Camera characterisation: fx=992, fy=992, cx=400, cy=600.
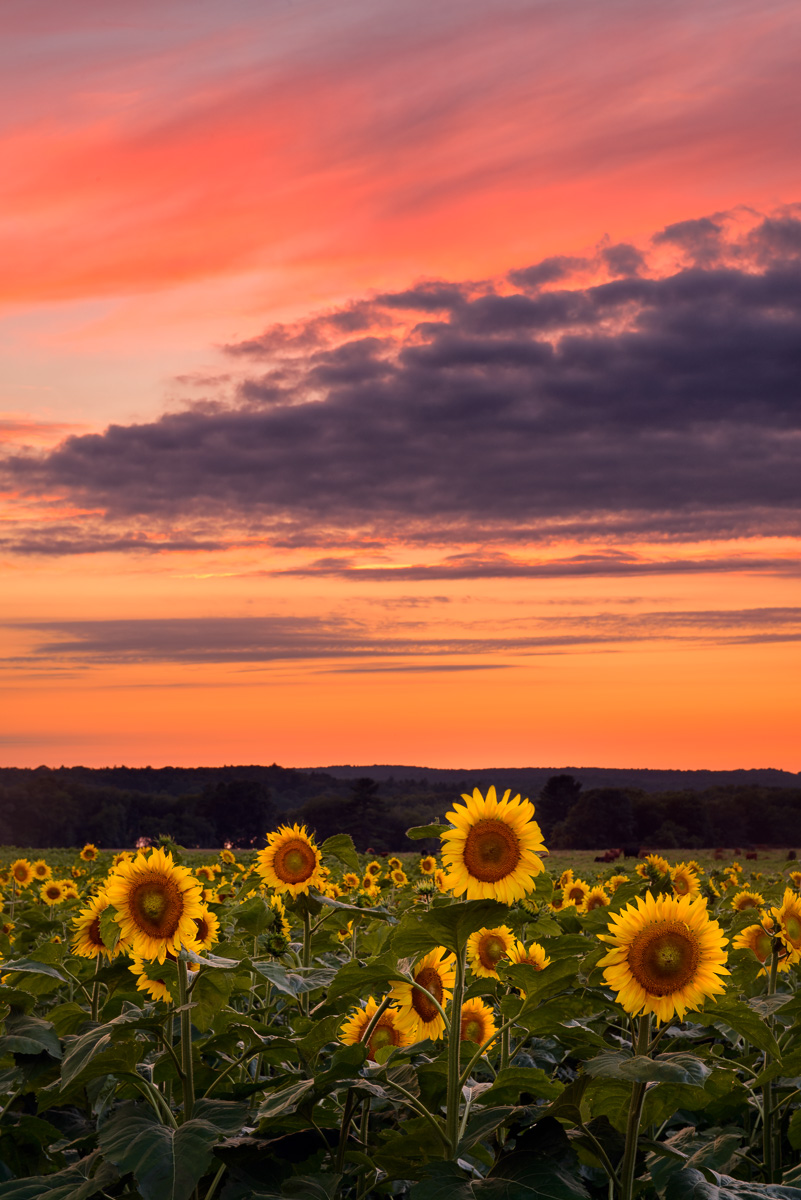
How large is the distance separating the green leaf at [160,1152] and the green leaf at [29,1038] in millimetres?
830

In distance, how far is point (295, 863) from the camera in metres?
8.02

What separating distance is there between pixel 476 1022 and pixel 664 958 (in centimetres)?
190

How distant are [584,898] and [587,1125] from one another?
8168mm

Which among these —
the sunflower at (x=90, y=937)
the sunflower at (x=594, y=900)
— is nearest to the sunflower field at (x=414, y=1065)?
the sunflower at (x=90, y=937)

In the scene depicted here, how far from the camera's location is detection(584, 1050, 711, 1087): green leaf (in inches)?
131

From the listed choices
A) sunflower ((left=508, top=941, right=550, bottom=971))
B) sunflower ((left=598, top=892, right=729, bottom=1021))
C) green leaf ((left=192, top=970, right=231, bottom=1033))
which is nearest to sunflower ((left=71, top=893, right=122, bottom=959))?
green leaf ((left=192, top=970, right=231, bottom=1033))

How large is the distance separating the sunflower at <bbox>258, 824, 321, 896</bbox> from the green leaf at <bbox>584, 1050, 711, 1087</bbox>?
466 centimetres

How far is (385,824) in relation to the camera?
76250 mm

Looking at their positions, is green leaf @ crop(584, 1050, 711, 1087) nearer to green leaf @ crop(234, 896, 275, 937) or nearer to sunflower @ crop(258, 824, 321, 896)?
green leaf @ crop(234, 896, 275, 937)

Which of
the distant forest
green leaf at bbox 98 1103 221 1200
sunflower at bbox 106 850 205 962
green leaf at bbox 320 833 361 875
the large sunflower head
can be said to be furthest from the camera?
the distant forest

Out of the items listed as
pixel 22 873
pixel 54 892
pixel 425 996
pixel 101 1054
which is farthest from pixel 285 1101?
pixel 22 873

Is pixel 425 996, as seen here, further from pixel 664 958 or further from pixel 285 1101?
pixel 664 958

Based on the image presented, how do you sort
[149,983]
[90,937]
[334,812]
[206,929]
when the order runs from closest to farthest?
[149,983]
[206,929]
[90,937]
[334,812]

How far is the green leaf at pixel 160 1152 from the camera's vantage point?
137 inches
